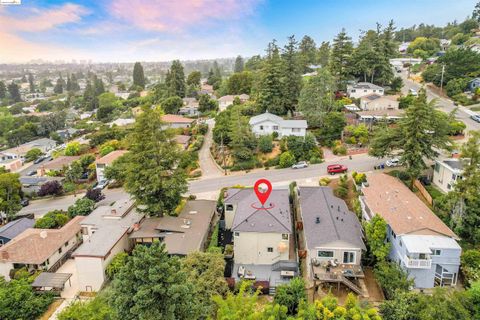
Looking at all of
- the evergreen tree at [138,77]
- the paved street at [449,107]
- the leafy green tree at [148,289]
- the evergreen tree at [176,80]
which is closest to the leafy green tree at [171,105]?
the evergreen tree at [176,80]

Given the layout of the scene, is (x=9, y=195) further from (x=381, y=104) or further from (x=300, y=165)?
(x=381, y=104)

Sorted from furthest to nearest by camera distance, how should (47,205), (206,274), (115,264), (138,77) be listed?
1. (138,77)
2. (47,205)
3. (115,264)
4. (206,274)

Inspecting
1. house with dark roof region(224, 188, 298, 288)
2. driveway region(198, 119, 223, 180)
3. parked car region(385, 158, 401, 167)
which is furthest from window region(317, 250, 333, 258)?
driveway region(198, 119, 223, 180)

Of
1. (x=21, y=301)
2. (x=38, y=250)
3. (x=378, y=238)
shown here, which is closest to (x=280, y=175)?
(x=378, y=238)

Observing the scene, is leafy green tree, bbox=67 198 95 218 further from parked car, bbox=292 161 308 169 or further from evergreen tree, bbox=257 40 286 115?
evergreen tree, bbox=257 40 286 115

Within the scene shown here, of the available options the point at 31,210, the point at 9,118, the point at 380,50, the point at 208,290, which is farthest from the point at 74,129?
the point at 208,290

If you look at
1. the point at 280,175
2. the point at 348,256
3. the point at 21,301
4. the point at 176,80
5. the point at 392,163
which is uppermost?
the point at 176,80
